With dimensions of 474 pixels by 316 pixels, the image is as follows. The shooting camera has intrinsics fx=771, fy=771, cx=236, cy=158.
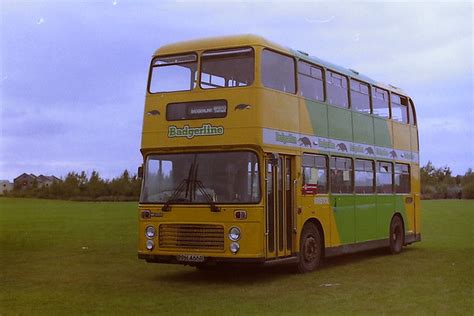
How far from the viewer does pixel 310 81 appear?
15.9m

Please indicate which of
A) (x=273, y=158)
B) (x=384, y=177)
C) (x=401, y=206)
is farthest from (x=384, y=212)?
(x=273, y=158)

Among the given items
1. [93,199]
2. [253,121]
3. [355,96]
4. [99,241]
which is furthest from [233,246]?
[93,199]

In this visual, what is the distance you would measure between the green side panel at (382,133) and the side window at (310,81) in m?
3.37

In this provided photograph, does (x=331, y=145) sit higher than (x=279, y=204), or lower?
higher

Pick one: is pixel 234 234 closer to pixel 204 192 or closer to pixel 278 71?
pixel 204 192

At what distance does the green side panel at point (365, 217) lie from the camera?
1808 cm

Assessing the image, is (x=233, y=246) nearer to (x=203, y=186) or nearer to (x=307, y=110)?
(x=203, y=186)

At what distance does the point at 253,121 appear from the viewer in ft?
45.0

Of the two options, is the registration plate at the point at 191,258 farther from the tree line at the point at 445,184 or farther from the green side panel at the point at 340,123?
the tree line at the point at 445,184

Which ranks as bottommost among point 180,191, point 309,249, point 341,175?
point 309,249

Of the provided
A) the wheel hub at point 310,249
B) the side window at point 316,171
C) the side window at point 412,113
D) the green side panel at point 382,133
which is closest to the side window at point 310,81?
the side window at point 316,171

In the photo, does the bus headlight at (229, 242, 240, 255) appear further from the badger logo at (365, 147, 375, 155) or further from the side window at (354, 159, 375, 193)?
the badger logo at (365, 147, 375, 155)

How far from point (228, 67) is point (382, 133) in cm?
684

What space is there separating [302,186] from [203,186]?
2.39 m
